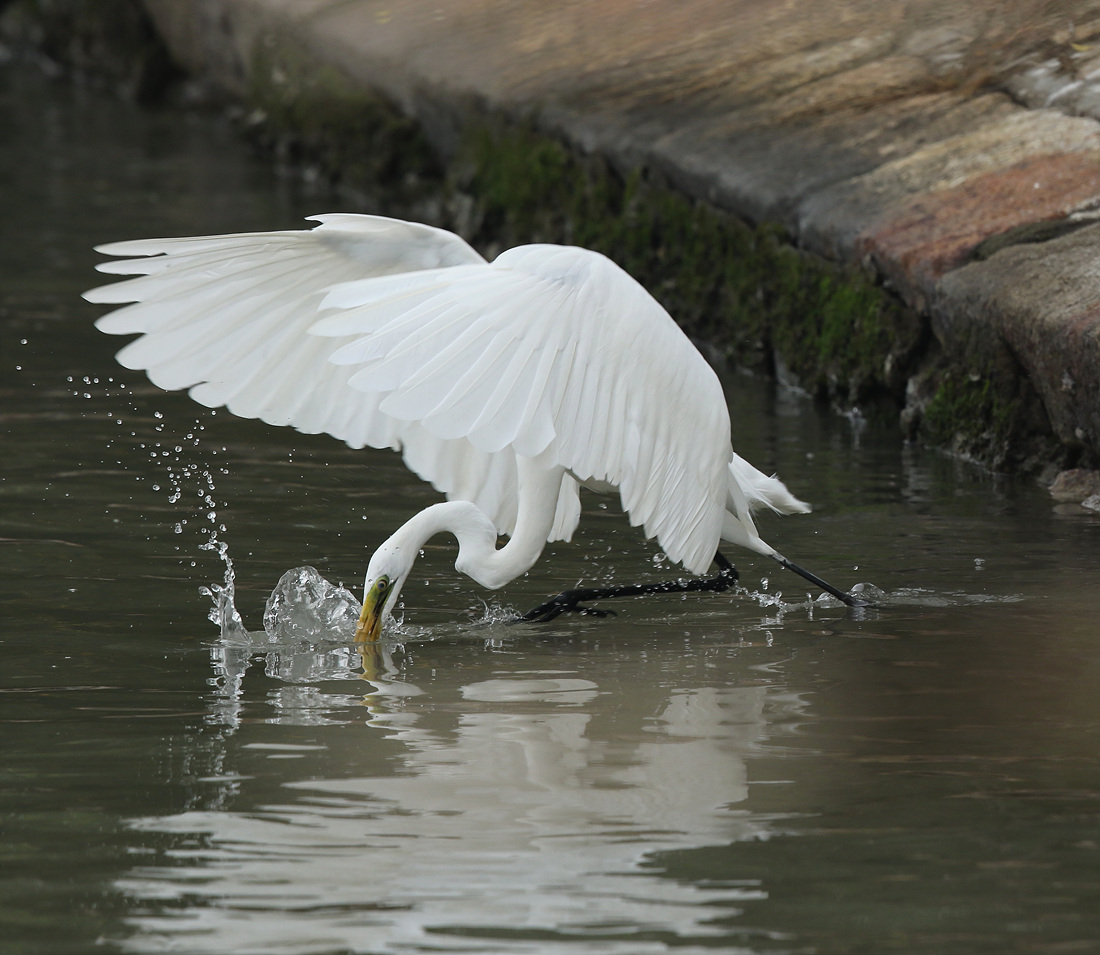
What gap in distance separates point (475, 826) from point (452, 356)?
1564 mm

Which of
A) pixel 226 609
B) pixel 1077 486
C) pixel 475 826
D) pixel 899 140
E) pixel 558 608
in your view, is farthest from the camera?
pixel 899 140

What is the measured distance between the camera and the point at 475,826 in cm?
414

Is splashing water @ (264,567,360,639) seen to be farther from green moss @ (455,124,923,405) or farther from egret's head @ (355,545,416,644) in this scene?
green moss @ (455,124,923,405)

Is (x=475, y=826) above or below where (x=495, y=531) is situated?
below

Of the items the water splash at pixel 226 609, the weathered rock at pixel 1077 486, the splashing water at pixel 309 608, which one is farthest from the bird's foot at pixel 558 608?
the weathered rock at pixel 1077 486

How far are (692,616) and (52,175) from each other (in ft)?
39.3

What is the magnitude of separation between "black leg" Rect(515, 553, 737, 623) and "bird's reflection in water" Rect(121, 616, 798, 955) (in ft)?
2.51

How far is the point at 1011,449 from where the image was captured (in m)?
8.51

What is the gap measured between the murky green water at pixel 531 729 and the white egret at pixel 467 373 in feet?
1.27

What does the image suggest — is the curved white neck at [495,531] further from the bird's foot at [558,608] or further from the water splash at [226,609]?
the water splash at [226,609]

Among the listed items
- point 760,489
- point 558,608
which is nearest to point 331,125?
point 760,489

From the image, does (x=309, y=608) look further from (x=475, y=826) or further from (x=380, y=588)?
(x=475, y=826)

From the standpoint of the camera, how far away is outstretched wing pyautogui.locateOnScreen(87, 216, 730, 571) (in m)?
5.20

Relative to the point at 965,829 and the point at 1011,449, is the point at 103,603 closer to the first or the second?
the point at 965,829
